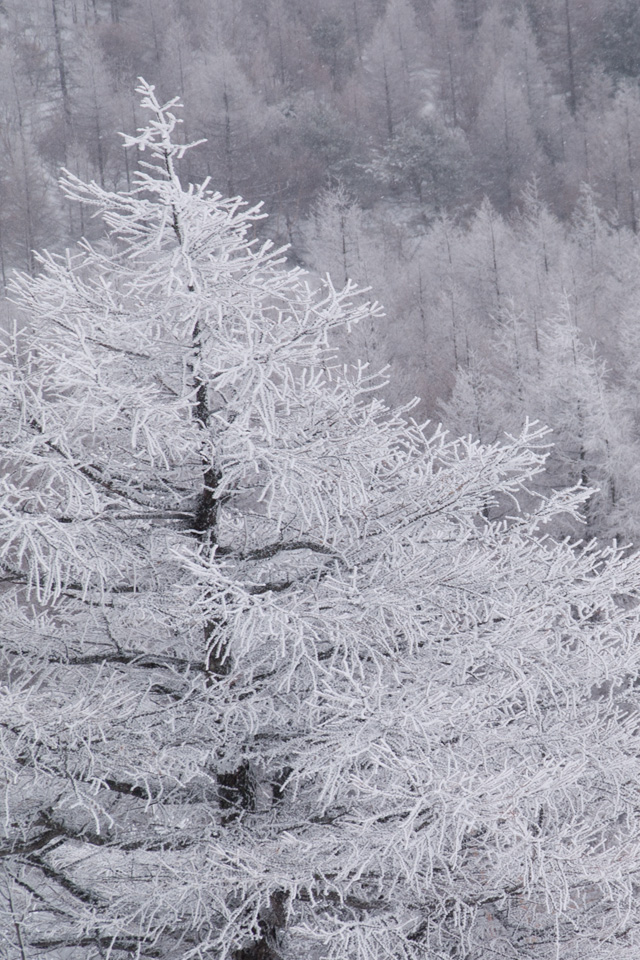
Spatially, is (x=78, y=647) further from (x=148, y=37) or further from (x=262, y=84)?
(x=148, y=37)

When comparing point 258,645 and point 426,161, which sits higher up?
point 426,161

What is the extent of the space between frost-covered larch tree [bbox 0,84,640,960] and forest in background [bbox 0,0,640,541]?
14082mm

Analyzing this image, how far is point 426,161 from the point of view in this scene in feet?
165

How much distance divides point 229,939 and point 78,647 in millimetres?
1826

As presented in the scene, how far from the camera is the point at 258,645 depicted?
15.2ft

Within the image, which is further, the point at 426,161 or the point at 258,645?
the point at 426,161

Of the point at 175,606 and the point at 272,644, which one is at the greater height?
the point at 175,606

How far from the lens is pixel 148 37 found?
208ft

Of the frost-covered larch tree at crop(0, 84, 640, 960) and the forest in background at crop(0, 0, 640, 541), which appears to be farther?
the forest in background at crop(0, 0, 640, 541)

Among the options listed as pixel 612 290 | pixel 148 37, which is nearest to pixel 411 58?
pixel 148 37

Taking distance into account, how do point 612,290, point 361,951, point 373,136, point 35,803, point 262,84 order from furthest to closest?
point 262,84, point 373,136, point 612,290, point 35,803, point 361,951

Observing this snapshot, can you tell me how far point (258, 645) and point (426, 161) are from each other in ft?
166

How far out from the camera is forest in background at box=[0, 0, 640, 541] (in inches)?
898

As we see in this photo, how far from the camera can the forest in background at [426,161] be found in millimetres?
22822
